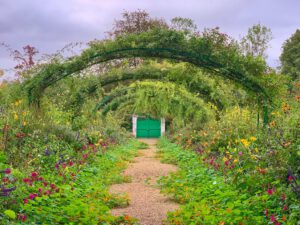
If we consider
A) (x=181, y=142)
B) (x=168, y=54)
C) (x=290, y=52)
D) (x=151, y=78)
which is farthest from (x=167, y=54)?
(x=290, y=52)

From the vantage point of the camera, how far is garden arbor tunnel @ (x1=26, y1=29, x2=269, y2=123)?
406 inches

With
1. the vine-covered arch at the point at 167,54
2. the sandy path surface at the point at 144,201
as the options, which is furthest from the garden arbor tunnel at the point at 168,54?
the sandy path surface at the point at 144,201

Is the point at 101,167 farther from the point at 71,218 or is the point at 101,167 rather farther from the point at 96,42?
the point at 71,218

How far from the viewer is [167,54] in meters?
10.9

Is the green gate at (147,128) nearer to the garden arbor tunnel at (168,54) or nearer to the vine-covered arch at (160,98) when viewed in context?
the vine-covered arch at (160,98)

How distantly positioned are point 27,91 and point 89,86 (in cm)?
472

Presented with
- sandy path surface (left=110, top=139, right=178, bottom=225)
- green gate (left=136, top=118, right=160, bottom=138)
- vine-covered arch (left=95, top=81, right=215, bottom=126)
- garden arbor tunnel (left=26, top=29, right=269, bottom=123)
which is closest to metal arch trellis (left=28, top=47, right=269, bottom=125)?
garden arbor tunnel (left=26, top=29, right=269, bottom=123)

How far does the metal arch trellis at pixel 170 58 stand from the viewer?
10562mm

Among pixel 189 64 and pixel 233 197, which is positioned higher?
pixel 189 64

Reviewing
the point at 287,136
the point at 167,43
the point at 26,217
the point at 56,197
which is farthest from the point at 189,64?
the point at 26,217

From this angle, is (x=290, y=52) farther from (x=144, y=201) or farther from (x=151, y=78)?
(x=144, y=201)

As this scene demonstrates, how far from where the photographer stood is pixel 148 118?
103 ft

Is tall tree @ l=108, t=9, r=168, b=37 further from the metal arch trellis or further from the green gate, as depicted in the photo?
the metal arch trellis

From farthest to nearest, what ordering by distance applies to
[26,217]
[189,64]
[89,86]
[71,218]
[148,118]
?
[148,118] → [89,86] → [189,64] → [71,218] → [26,217]
